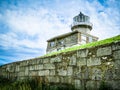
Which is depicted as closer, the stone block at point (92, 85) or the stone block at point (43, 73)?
the stone block at point (92, 85)

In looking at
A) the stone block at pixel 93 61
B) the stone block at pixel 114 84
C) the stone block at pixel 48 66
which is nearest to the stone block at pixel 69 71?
the stone block at pixel 93 61

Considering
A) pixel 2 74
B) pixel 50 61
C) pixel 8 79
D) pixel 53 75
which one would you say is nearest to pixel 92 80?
pixel 53 75

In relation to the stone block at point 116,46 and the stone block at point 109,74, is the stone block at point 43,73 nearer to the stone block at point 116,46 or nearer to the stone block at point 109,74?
the stone block at point 109,74

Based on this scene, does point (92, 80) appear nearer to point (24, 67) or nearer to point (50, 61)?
point (50, 61)

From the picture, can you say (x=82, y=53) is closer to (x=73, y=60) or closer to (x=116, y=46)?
(x=73, y=60)

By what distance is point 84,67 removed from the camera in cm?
392

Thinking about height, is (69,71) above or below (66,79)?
above

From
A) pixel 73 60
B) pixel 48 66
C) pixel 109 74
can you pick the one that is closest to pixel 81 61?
pixel 73 60

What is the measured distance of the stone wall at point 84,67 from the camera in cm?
329

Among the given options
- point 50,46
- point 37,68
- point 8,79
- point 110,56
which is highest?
point 50,46

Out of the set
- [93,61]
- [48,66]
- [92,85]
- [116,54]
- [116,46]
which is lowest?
[92,85]

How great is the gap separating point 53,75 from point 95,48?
179 cm

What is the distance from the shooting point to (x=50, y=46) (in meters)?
36.1

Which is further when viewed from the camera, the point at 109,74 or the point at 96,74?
the point at 96,74
